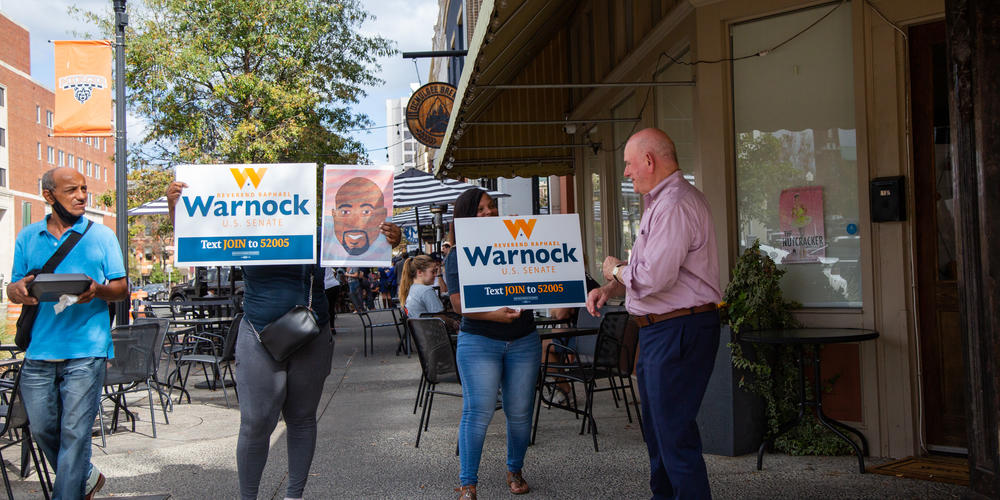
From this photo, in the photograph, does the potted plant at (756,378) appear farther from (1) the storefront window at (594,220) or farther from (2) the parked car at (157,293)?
(2) the parked car at (157,293)

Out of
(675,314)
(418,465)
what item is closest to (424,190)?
(418,465)

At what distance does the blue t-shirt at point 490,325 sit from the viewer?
171 inches

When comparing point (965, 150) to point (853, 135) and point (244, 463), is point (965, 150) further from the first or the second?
point (244, 463)

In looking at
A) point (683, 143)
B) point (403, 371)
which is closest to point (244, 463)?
point (683, 143)

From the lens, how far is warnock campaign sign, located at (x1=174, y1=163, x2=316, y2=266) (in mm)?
3922

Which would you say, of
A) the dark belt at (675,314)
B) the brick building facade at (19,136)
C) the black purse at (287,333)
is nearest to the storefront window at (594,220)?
the dark belt at (675,314)

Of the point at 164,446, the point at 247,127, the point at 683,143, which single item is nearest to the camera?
the point at 164,446

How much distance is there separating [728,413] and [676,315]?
2037mm

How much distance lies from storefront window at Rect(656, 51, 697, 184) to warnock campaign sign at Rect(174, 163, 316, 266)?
3.68 metres

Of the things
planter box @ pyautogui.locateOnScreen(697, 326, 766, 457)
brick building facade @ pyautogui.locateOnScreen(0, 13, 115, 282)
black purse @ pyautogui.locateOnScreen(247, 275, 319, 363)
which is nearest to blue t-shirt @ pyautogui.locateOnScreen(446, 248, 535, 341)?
black purse @ pyautogui.locateOnScreen(247, 275, 319, 363)

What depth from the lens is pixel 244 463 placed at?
3.85 meters

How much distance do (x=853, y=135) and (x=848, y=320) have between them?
1.26 metres

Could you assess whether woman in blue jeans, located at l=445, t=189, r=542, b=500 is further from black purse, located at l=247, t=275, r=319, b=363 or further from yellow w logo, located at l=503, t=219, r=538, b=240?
black purse, located at l=247, t=275, r=319, b=363

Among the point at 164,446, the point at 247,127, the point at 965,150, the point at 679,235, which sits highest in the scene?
the point at 247,127
